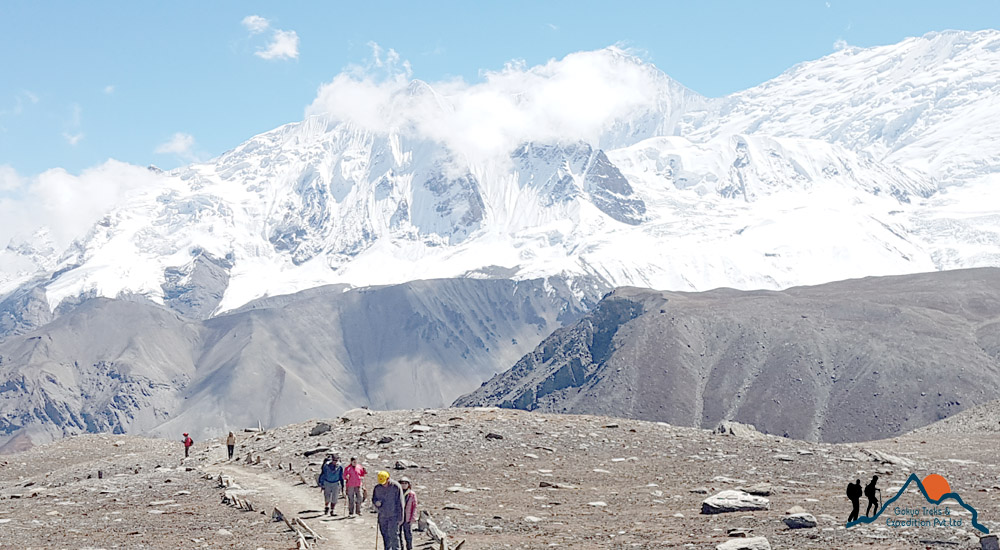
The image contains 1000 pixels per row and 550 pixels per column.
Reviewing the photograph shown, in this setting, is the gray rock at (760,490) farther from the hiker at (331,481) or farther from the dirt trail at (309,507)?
the hiker at (331,481)

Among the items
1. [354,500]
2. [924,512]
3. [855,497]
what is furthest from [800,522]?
[354,500]

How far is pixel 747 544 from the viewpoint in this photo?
25.2 meters

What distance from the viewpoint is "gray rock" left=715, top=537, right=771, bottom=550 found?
2501cm

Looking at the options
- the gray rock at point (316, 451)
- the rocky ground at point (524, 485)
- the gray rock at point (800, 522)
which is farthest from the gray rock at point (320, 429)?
the gray rock at point (800, 522)

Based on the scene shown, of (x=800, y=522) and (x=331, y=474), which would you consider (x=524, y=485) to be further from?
(x=800, y=522)

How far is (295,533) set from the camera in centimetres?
3052

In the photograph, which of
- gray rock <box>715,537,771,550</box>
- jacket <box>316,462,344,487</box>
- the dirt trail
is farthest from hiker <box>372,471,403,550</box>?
gray rock <box>715,537,771,550</box>

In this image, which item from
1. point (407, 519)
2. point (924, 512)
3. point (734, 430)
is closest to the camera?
point (407, 519)

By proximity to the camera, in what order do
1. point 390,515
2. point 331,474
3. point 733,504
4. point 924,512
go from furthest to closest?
point 331,474 < point 733,504 < point 924,512 < point 390,515

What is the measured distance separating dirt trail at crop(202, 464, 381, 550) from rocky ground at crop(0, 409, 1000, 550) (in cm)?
12

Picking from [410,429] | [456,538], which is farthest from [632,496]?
[410,429]

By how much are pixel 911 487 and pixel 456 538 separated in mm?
16424

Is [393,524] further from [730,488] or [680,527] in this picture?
[730,488]

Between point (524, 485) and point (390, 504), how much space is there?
10733 mm
